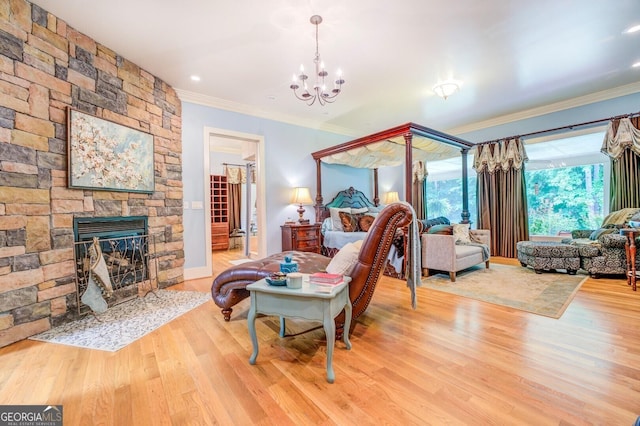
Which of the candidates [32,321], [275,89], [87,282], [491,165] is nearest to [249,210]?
[275,89]

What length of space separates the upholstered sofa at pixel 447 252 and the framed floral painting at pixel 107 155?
3889 millimetres

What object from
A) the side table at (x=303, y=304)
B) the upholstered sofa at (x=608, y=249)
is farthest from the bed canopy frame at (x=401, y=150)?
the side table at (x=303, y=304)

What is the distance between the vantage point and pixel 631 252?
334 centimetres

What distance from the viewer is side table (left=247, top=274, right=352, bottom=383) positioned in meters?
1.66

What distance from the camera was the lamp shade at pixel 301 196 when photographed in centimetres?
507

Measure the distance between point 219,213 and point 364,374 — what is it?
615cm

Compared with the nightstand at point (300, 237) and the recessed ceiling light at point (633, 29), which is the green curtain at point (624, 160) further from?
the nightstand at point (300, 237)

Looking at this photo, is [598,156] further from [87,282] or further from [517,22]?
[87,282]

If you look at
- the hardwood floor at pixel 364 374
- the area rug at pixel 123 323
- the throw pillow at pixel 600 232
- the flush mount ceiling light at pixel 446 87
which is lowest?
the hardwood floor at pixel 364 374

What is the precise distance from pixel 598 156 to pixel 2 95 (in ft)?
25.1

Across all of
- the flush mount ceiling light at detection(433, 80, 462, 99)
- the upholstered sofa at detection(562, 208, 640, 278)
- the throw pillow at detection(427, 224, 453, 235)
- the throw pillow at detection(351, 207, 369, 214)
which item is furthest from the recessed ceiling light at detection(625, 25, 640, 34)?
the throw pillow at detection(351, 207, 369, 214)

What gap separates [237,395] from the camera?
5.06ft

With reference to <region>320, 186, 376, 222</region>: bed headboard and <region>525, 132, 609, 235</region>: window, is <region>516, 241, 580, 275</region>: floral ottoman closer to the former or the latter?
<region>525, 132, 609, 235</region>: window

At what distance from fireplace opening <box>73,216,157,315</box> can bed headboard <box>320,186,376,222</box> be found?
318cm
